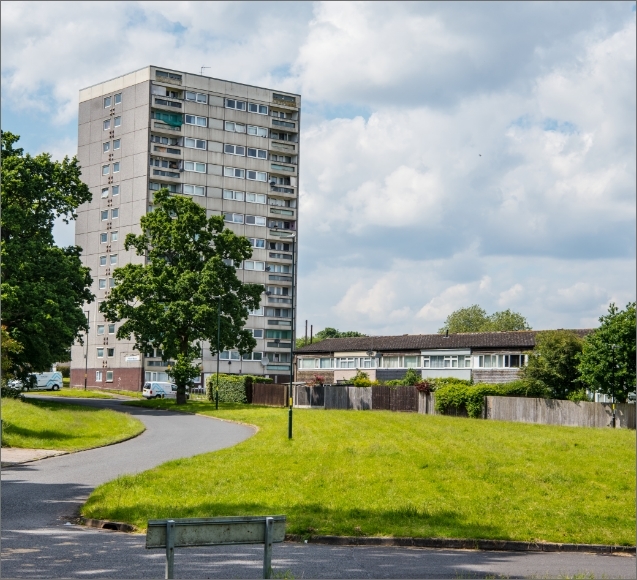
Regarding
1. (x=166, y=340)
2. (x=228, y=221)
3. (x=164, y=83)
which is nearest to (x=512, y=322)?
(x=228, y=221)

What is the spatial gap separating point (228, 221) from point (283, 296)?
11.8m

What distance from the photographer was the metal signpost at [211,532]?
34.1 ft

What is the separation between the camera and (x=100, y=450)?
32125 mm

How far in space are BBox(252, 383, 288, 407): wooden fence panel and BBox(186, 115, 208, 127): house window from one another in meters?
48.0

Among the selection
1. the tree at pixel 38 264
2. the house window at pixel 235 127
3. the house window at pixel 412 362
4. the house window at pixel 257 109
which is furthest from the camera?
the house window at pixel 257 109

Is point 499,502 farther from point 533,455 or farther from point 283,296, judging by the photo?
point 283,296

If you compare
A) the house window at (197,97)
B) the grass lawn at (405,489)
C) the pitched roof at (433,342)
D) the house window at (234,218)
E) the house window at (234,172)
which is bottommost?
the grass lawn at (405,489)

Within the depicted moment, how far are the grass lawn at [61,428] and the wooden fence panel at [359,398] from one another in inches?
803

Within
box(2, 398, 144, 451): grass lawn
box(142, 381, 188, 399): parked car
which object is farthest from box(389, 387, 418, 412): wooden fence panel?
box(142, 381, 188, 399): parked car

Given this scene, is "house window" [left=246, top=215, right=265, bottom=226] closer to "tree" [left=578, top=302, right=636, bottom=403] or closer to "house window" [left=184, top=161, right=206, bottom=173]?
"house window" [left=184, top=161, right=206, bottom=173]

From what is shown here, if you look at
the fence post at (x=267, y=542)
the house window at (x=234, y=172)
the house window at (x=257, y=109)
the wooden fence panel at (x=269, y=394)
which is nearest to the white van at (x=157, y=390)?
the wooden fence panel at (x=269, y=394)

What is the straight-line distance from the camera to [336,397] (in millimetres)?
69312

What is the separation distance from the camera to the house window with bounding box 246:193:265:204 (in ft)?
373

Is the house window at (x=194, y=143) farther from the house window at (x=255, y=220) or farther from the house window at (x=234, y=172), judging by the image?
the house window at (x=255, y=220)
